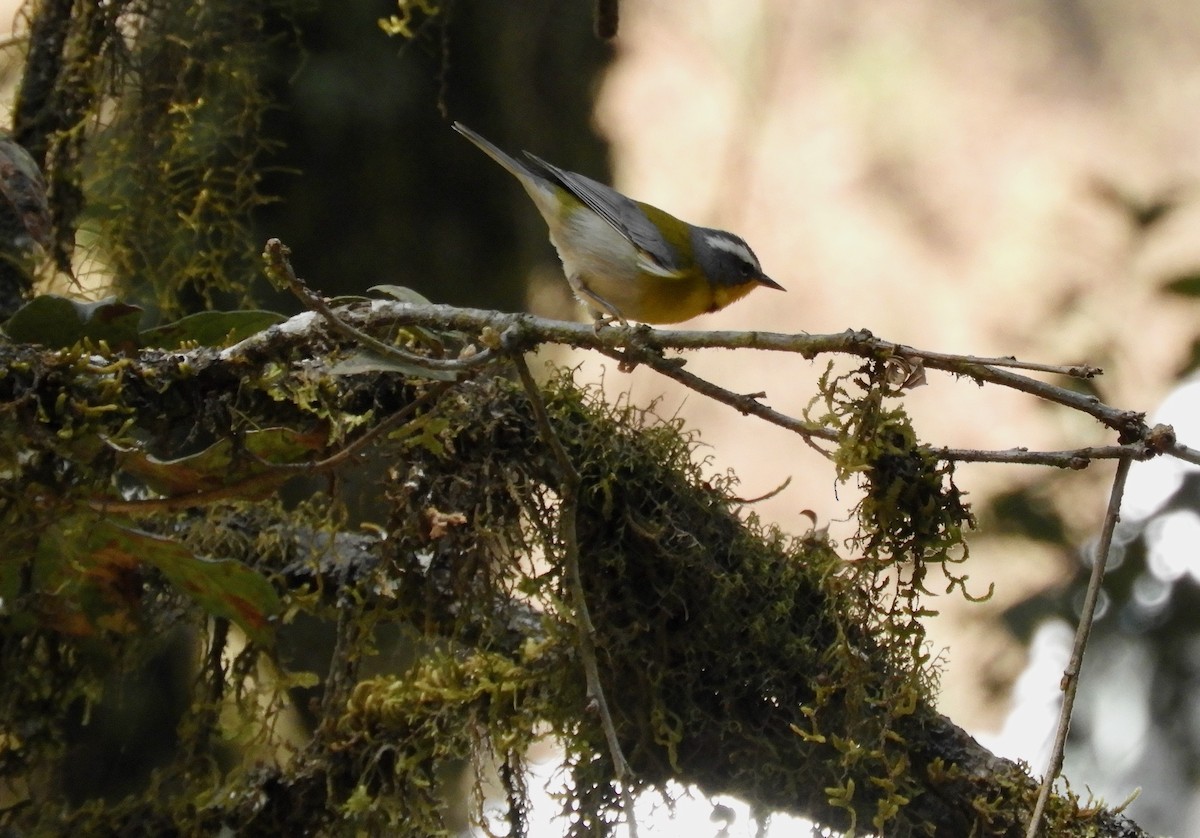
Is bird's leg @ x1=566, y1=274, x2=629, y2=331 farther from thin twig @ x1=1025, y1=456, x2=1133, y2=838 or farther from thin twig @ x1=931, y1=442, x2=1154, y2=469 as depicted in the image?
thin twig @ x1=1025, y1=456, x2=1133, y2=838

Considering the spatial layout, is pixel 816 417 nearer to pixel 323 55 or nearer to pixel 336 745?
pixel 336 745

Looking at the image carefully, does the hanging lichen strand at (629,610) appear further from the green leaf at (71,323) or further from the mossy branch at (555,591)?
the green leaf at (71,323)

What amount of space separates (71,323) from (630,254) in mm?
1203

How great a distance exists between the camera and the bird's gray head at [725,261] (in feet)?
8.71

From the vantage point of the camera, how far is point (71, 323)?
1.62m

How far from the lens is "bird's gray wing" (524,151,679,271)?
99.3 inches

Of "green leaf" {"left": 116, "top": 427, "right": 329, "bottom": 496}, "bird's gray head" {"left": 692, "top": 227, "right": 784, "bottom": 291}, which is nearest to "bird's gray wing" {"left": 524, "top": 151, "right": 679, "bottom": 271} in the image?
"bird's gray head" {"left": 692, "top": 227, "right": 784, "bottom": 291}

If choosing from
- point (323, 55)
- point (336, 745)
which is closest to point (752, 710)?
point (336, 745)

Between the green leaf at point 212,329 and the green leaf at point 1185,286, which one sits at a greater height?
the green leaf at point 1185,286

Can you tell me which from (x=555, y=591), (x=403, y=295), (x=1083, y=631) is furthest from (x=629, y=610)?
(x=1083, y=631)

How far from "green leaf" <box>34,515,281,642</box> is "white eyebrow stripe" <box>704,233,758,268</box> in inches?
54.4

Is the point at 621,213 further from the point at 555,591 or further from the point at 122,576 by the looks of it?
the point at 122,576

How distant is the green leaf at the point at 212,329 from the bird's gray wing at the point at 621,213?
99cm

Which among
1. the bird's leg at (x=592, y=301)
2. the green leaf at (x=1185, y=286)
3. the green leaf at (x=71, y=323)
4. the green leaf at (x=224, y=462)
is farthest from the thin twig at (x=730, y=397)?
the green leaf at (x=1185, y=286)
